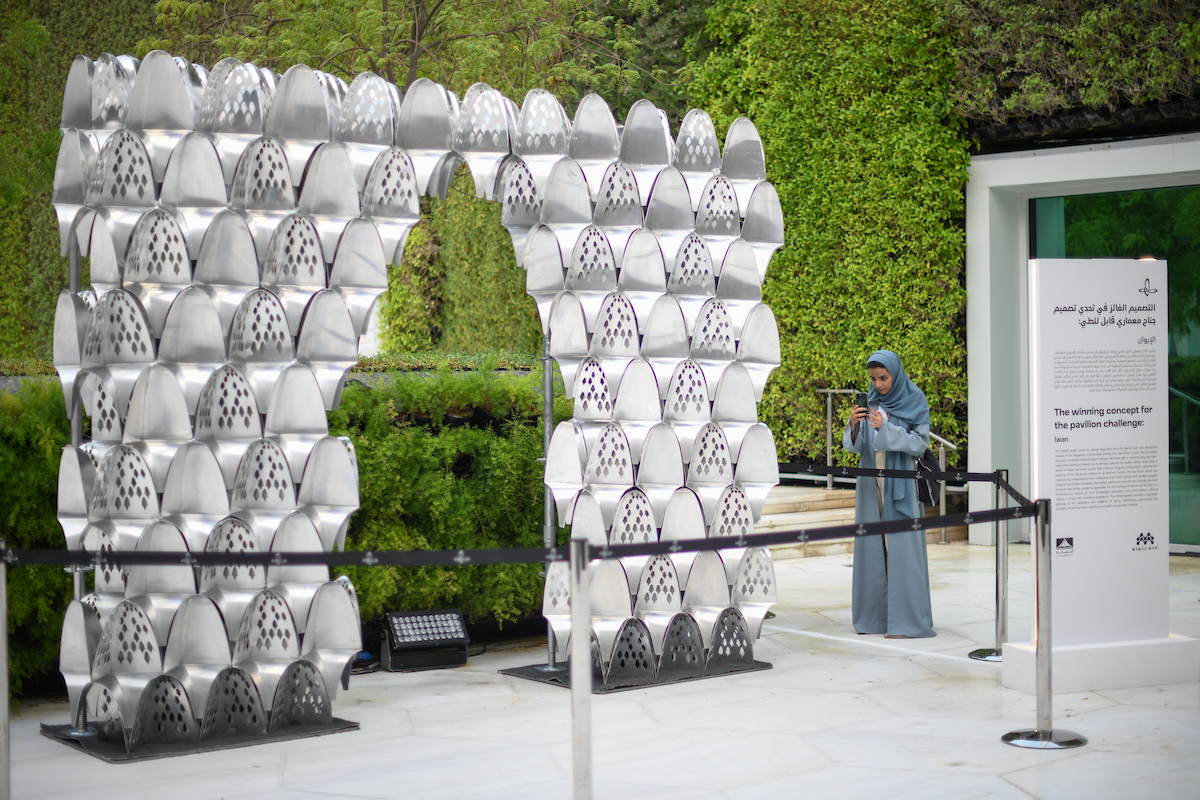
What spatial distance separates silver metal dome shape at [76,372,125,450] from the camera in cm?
526

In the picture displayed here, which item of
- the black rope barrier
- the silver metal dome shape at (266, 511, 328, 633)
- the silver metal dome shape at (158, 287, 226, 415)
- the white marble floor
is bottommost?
the white marble floor

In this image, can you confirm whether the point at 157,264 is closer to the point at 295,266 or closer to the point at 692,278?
the point at 295,266

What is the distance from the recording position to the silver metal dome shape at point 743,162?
6758 mm

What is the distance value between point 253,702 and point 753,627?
274cm

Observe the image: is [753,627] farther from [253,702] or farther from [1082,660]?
[253,702]

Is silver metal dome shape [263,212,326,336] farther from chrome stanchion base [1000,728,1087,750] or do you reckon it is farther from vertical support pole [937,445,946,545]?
vertical support pole [937,445,946,545]

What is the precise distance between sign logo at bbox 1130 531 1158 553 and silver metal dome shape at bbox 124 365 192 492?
4562 mm

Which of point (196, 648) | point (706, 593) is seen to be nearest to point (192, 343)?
point (196, 648)

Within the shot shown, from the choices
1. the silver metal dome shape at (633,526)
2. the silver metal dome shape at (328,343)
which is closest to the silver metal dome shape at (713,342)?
the silver metal dome shape at (633,526)

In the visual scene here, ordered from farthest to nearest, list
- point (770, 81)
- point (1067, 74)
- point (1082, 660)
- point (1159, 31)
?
point (770, 81) → point (1067, 74) → point (1159, 31) → point (1082, 660)

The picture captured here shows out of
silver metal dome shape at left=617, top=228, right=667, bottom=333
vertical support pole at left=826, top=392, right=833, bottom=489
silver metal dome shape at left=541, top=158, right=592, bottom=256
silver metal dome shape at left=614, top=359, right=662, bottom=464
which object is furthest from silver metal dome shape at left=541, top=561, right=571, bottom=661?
vertical support pole at left=826, top=392, right=833, bottom=489

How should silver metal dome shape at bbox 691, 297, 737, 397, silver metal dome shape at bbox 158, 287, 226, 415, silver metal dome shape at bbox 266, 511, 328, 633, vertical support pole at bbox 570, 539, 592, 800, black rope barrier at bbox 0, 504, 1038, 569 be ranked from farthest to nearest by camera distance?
silver metal dome shape at bbox 691, 297, 737, 397
silver metal dome shape at bbox 266, 511, 328, 633
silver metal dome shape at bbox 158, 287, 226, 415
black rope barrier at bbox 0, 504, 1038, 569
vertical support pole at bbox 570, 539, 592, 800

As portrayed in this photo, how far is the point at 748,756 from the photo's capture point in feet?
16.4

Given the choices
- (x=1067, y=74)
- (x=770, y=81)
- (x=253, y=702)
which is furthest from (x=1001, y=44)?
(x=253, y=702)
